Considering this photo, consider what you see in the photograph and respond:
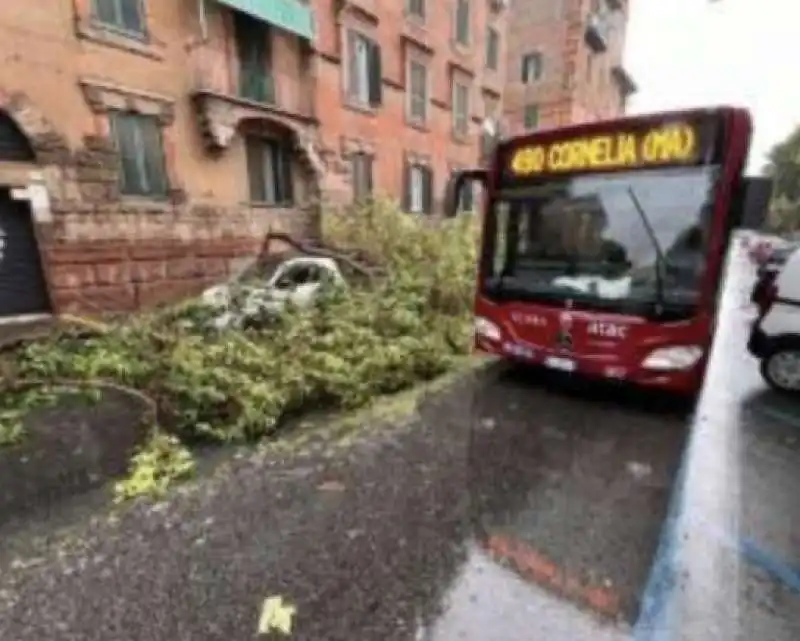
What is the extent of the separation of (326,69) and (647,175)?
1277 centimetres

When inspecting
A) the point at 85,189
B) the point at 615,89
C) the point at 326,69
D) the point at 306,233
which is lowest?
the point at 306,233

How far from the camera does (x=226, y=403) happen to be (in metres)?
5.45

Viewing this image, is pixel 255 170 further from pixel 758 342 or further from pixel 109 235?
pixel 758 342

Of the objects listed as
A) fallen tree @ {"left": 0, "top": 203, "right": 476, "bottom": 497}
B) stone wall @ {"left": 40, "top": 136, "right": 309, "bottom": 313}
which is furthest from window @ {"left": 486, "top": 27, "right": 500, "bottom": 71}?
fallen tree @ {"left": 0, "top": 203, "right": 476, "bottom": 497}

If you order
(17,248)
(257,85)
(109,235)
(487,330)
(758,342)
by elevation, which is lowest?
(758,342)

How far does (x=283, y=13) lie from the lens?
1322 cm

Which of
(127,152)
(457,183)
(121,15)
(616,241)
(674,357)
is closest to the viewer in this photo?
(674,357)

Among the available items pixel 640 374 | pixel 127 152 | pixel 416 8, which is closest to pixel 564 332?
pixel 640 374

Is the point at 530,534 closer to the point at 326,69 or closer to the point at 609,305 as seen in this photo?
the point at 609,305

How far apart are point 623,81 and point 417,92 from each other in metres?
29.1

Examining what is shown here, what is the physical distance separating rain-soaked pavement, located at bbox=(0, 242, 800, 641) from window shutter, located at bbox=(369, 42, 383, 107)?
14.6m

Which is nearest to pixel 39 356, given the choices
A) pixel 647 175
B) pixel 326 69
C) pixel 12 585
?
pixel 12 585

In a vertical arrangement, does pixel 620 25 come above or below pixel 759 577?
above

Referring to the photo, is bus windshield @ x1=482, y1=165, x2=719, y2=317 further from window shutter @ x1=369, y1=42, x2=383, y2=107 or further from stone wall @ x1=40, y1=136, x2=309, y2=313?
Result: window shutter @ x1=369, y1=42, x2=383, y2=107
